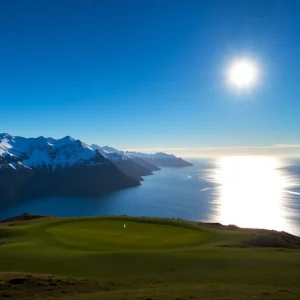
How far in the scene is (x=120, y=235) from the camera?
3719 cm

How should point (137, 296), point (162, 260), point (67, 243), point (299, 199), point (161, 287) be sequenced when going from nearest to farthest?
point (137, 296) < point (161, 287) < point (162, 260) < point (67, 243) < point (299, 199)

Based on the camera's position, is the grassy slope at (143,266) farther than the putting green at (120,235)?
No

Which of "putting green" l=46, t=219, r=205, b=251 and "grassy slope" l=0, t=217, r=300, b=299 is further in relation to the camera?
"putting green" l=46, t=219, r=205, b=251

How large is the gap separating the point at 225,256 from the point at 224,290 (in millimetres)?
9090

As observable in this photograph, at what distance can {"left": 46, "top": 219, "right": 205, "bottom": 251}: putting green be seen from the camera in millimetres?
31531

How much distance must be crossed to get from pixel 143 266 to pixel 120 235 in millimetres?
14574

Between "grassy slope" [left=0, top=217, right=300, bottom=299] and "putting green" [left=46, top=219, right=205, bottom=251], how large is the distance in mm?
113

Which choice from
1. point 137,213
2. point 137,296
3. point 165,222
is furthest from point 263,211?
point 137,296

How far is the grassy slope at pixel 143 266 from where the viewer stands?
16.6m

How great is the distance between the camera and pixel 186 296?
15.5 metres

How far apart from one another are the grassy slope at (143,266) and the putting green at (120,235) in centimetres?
11

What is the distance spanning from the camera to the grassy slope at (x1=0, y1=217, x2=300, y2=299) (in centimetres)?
1658

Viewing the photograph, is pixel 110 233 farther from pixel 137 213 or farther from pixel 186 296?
pixel 137 213

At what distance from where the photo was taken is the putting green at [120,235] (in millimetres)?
31531
